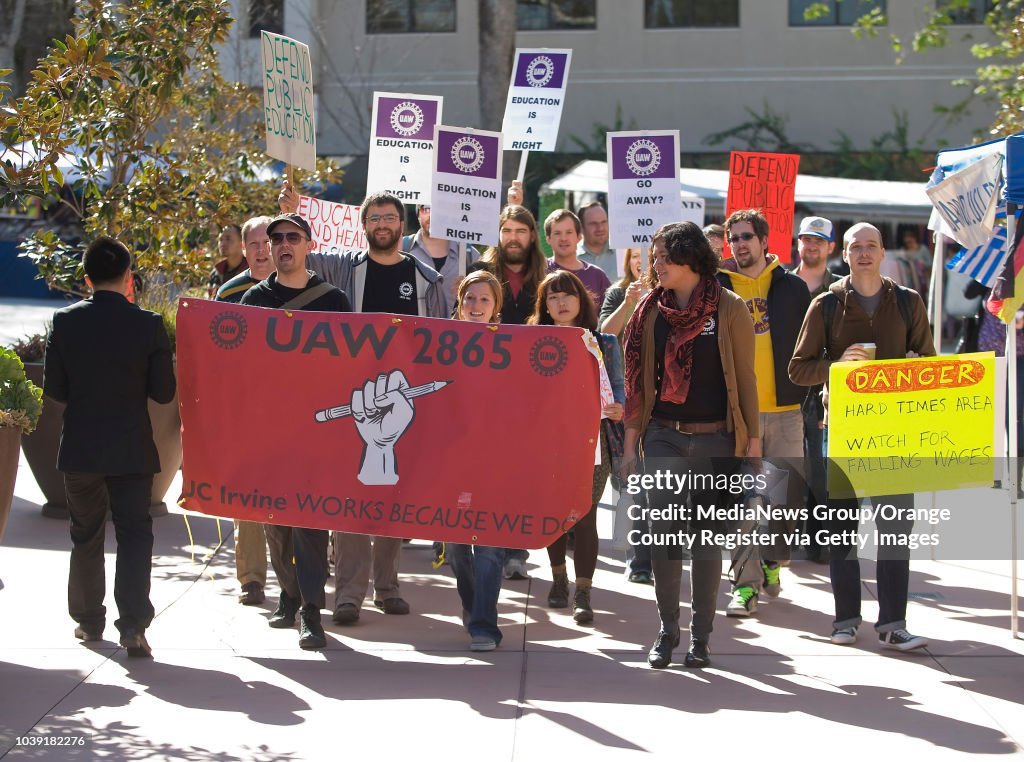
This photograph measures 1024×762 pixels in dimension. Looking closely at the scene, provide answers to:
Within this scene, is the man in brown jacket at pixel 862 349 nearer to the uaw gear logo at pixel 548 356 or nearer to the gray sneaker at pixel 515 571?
the uaw gear logo at pixel 548 356

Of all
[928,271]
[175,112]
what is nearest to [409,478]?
[175,112]

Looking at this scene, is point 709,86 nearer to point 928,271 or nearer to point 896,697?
point 928,271

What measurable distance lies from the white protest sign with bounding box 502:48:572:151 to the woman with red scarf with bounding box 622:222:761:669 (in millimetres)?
5450

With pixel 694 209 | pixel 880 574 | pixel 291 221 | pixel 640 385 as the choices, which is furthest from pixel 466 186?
pixel 694 209

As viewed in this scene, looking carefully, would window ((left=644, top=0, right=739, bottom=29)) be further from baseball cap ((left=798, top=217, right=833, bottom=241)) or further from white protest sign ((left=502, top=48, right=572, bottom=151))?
baseball cap ((left=798, top=217, right=833, bottom=241))

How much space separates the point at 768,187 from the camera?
11.0m

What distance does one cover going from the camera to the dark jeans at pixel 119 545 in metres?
6.41

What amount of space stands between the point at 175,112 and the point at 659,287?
876 cm

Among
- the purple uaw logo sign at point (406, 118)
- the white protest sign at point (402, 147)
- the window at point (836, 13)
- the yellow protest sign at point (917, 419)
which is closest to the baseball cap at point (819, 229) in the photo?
the yellow protest sign at point (917, 419)

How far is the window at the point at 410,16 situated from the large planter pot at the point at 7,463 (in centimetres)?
2545

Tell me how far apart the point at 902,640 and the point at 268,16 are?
2592 cm

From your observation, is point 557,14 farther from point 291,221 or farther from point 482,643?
point 482,643

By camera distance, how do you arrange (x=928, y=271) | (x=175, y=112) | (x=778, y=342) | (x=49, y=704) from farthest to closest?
1. (x=928, y=271)
2. (x=175, y=112)
3. (x=778, y=342)
4. (x=49, y=704)

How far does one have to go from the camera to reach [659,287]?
6.65 m
